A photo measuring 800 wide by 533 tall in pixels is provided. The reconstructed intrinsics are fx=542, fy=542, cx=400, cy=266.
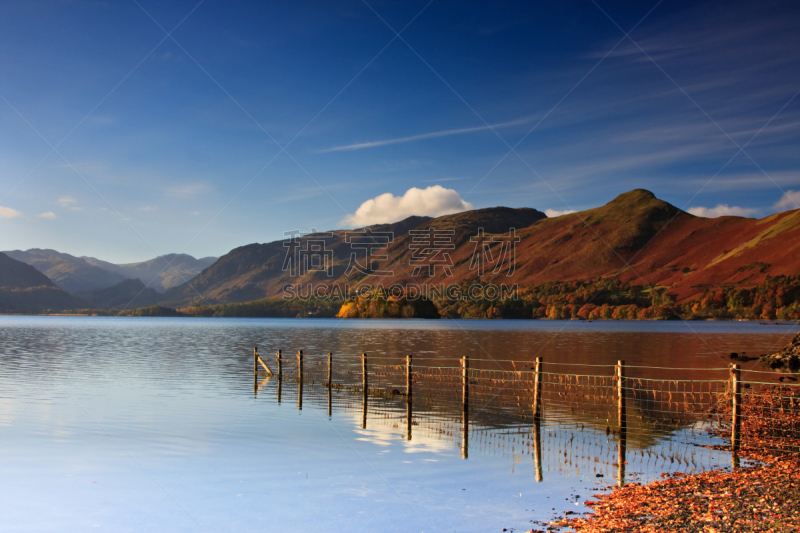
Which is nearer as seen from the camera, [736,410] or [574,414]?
[736,410]

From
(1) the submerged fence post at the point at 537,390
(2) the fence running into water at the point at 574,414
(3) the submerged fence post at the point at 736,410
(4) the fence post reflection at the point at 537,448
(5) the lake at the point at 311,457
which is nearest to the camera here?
(5) the lake at the point at 311,457

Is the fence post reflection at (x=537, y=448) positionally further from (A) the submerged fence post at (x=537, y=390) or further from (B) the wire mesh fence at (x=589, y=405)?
(B) the wire mesh fence at (x=589, y=405)

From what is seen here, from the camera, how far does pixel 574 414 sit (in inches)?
914

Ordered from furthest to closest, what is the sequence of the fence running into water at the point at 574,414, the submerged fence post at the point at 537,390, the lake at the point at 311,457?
the submerged fence post at the point at 537,390, the fence running into water at the point at 574,414, the lake at the point at 311,457

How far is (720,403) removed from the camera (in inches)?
965

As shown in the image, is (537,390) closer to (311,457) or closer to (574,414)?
(574,414)

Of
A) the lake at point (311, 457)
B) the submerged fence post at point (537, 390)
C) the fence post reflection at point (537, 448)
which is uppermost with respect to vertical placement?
the submerged fence post at point (537, 390)

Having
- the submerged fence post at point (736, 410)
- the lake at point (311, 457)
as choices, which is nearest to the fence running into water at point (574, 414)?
the submerged fence post at point (736, 410)

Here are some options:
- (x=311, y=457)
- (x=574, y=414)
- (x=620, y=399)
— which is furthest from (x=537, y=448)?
(x=311, y=457)

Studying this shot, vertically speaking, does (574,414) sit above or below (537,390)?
below

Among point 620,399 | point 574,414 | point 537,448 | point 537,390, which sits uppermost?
point 620,399

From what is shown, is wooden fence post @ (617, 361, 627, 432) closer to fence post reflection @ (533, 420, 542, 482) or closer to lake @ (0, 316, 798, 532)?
lake @ (0, 316, 798, 532)

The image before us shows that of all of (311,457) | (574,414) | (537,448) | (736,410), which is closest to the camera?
(736,410)

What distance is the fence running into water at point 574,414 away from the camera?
16.4m
